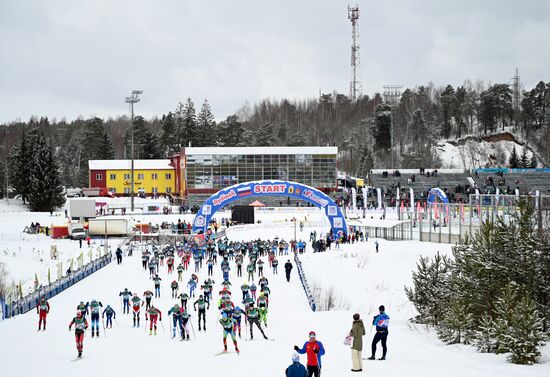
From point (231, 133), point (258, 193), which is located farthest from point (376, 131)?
point (258, 193)

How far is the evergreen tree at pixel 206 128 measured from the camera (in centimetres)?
11425

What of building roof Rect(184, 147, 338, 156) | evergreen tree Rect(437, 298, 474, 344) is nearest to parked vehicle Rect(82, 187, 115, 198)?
building roof Rect(184, 147, 338, 156)

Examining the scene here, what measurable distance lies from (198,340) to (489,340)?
23.5ft

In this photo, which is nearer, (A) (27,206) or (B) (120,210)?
(B) (120,210)

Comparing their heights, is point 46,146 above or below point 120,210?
above

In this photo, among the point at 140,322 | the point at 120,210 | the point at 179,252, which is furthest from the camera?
the point at 120,210

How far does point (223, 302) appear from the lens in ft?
56.2

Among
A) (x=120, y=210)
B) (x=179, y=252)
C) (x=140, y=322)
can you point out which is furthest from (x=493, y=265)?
(x=120, y=210)

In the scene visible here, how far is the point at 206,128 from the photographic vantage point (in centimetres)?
11625

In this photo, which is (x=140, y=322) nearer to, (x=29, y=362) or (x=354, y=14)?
(x=29, y=362)

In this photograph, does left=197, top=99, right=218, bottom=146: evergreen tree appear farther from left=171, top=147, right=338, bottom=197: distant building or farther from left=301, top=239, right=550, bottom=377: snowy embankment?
left=301, top=239, right=550, bottom=377: snowy embankment

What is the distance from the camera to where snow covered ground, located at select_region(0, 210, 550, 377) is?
14227 millimetres

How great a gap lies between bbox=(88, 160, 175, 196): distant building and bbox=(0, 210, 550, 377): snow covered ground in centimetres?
5741

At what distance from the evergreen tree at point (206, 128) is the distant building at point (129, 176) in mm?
23049
